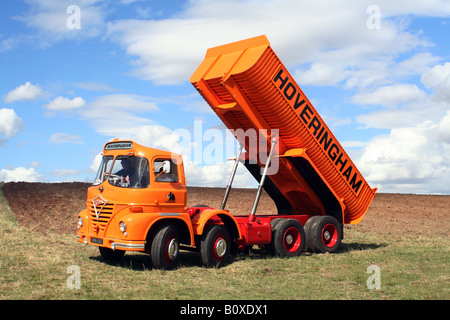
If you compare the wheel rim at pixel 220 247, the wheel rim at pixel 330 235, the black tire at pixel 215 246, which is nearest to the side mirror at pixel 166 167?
the black tire at pixel 215 246

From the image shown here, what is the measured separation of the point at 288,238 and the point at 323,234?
4.34ft

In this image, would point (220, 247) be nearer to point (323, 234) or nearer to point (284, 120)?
point (284, 120)

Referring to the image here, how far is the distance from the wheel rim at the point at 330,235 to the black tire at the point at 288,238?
2.91ft

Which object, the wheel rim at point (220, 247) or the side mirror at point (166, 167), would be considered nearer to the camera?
the side mirror at point (166, 167)

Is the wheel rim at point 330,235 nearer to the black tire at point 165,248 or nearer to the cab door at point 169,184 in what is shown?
the cab door at point 169,184

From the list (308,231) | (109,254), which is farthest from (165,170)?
(308,231)

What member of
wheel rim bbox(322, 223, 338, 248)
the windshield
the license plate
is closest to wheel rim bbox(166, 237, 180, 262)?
the windshield

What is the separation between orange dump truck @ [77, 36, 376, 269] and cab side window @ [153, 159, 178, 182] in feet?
0.07

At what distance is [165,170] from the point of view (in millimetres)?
9734

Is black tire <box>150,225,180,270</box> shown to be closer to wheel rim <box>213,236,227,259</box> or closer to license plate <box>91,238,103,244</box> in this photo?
wheel rim <box>213,236,227,259</box>

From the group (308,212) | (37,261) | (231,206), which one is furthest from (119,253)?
(231,206)

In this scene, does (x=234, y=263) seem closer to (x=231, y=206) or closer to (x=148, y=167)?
(x=148, y=167)

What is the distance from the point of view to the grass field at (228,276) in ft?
25.4
